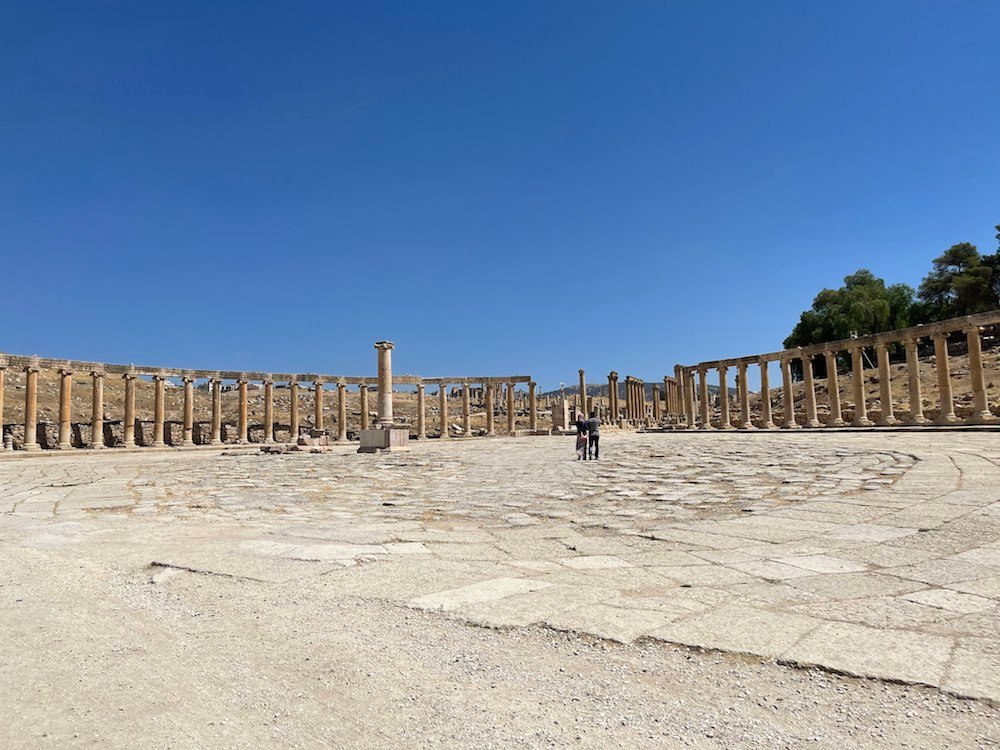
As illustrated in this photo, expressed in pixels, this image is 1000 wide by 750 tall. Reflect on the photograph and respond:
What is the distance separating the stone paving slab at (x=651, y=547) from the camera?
3.52 meters

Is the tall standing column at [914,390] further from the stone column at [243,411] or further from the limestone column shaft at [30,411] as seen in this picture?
the limestone column shaft at [30,411]

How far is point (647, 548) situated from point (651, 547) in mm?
60

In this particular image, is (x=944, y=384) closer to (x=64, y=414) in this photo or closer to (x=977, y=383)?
(x=977, y=383)

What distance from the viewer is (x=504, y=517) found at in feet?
26.1

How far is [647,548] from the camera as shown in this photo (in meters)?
5.90

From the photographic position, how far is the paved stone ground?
350 centimetres

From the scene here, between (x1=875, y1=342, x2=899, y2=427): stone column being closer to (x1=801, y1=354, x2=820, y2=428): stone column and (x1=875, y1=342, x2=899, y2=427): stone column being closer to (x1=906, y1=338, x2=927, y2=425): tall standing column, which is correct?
(x1=906, y1=338, x2=927, y2=425): tall standing column

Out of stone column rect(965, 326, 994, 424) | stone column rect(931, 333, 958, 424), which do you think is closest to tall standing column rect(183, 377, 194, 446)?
stone column rect(931, 333, 958, 424)

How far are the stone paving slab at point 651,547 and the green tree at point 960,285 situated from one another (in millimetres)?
Result: 55654

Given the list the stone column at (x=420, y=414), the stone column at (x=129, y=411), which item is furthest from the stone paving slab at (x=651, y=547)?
the stone column at (x=420, y=414)

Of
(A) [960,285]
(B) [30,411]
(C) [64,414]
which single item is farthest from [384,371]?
(A) [960,285]

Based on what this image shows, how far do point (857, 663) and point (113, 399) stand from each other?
59731mm

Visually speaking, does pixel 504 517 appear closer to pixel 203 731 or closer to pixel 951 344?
pixel 203 731

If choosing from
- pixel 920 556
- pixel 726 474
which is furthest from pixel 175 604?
pixel 726 474
